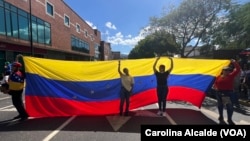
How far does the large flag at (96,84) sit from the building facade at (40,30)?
2117cm

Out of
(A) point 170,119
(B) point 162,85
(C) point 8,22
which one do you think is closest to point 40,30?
(C) point 8,22

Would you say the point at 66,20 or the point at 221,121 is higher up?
the point at 66,20

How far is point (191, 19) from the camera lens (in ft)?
108

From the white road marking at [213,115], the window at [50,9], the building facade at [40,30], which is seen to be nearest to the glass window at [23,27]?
the building facade at [40,30]

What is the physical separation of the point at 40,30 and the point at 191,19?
61.8 feet

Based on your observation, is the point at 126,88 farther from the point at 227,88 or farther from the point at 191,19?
the point at 191,19

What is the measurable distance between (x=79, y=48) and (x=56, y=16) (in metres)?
18.9

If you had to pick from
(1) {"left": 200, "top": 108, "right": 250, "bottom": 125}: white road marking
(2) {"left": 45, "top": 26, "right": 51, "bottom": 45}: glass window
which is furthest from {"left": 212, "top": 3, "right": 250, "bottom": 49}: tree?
(2) {"left": 45, "top": 26, "right": 51, "bottom": 45}: glass window

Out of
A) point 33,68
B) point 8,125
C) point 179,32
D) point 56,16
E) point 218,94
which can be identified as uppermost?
point 56,16

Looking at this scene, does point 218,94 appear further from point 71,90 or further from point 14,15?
point 14,15

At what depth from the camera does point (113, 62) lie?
11039 mm

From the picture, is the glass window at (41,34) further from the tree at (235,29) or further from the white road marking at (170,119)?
the white road marking at (170,119)

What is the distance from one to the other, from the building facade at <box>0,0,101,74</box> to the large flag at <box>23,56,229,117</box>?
21170 millimetres

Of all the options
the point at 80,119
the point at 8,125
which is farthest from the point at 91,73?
the point at 8,125
